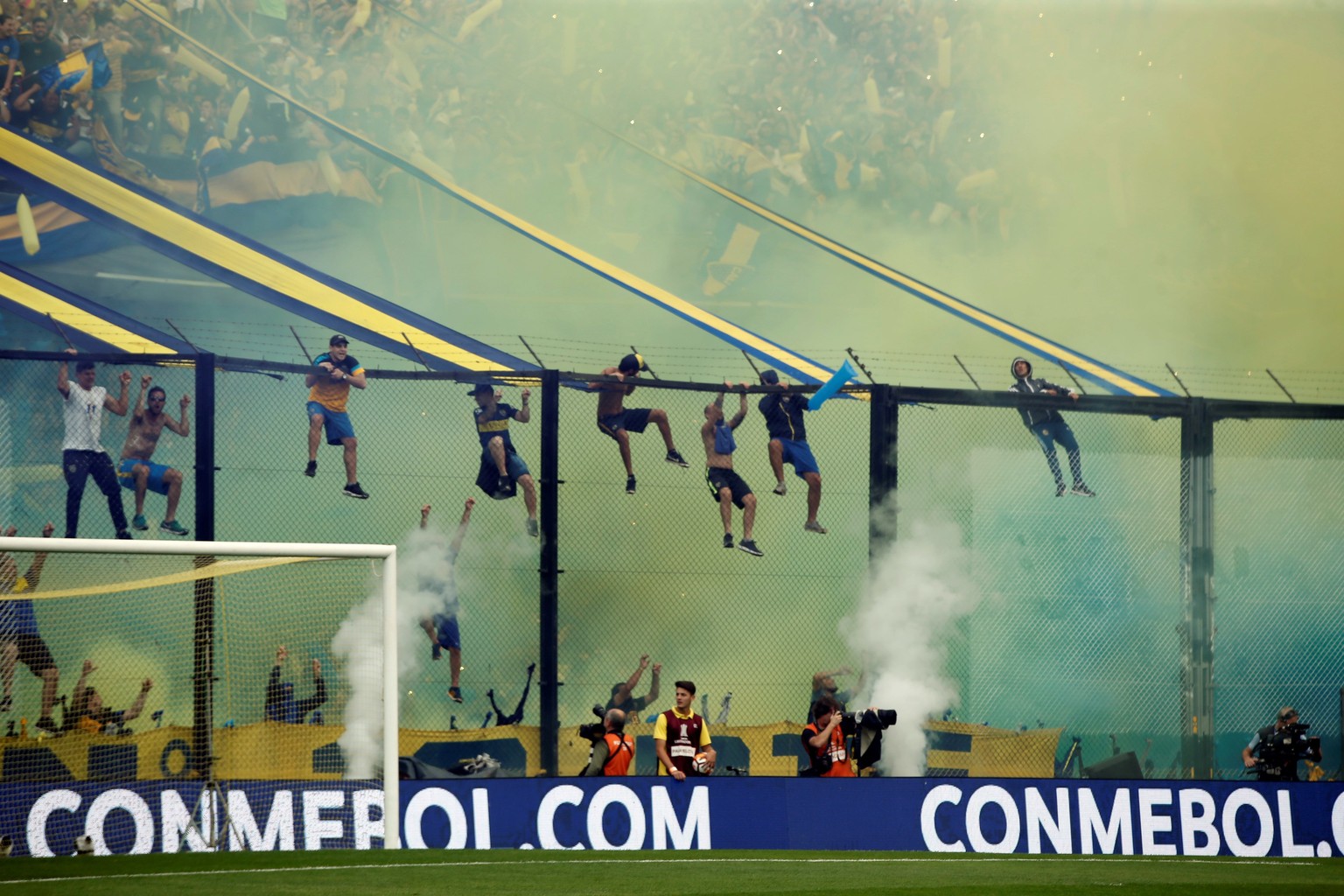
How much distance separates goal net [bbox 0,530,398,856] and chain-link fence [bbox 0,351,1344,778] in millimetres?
395

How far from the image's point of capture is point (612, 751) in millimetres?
10844

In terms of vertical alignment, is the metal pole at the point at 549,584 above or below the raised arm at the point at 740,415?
below

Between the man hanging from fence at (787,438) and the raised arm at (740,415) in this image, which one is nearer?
the raised arm at (740,415)

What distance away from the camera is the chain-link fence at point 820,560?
512 inches

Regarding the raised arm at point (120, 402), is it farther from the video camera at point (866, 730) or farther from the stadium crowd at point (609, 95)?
the video camera at point (866, 730)

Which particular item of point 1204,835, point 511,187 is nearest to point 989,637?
point 1204,835

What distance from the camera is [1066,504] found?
16.6 m

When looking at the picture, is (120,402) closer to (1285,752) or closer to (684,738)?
(684,738)

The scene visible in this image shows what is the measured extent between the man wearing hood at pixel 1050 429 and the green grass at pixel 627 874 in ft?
19.8

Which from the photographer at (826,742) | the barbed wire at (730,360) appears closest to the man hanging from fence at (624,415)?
the photographer at (826,742)

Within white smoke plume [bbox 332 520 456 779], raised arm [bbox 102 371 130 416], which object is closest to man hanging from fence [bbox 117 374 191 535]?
raised arm [bbox 102 371 130 416]

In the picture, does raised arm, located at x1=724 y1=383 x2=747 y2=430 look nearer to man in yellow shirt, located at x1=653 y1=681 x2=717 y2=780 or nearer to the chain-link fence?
the chain-link fence

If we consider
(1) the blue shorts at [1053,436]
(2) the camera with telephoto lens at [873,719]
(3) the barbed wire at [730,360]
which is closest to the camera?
(2) the camera with telephoto lens at [873,719]

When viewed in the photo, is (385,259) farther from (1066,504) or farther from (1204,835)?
(1204,835)
